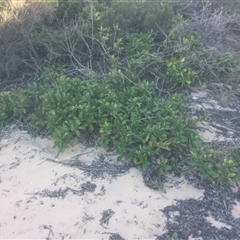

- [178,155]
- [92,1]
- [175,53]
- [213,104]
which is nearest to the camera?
[178,155]

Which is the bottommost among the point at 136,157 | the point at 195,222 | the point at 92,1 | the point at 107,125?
the point at 195,222

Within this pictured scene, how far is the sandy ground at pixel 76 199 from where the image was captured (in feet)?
11.5

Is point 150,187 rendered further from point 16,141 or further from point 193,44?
point 193,44

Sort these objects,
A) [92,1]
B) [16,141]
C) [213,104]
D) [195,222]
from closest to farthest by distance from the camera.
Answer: [195,222], [16,141], [213,104], [92,1]

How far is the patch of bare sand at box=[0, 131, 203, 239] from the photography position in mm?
3502

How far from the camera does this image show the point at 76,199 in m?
3.76

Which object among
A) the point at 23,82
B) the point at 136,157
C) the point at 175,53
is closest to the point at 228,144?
the point at 136,157

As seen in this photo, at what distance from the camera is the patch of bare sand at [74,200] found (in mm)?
3502

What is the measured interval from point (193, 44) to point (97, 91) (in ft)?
5.62

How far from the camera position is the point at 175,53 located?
545 centimetres

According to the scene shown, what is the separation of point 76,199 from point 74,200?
21 millimetres

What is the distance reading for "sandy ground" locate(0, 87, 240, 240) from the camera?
3.50 metres

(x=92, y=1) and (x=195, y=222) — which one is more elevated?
(x=92, y=1)

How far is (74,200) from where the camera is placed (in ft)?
12.3
